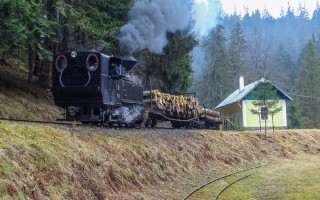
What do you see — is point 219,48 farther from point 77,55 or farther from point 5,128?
point 5,128

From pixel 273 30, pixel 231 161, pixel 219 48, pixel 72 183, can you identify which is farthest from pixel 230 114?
pixel 273 30

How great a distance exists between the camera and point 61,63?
610 inches

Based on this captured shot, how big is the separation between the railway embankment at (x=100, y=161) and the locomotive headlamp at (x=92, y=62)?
2.52 meters

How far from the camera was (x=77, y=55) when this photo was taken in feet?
49.7

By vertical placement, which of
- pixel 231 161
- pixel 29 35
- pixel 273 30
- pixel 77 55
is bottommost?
pixel 231 161

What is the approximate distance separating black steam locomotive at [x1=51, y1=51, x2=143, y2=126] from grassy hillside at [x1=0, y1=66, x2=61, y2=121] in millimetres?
2872

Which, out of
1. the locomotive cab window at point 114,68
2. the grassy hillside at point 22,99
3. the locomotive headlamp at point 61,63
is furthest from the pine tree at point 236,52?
the locomotive headlamp at point 61,63

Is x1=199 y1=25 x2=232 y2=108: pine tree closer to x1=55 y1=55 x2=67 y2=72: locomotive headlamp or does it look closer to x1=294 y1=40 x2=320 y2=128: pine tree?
x1=294 y1=40 x2=320 y2=128: pine tree

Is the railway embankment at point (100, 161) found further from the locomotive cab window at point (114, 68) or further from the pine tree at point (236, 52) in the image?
the pine tree at point (236, 52)

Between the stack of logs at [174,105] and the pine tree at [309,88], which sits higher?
the pine tree at [309,88]

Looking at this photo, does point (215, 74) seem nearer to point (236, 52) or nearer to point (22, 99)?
point (236, 52)

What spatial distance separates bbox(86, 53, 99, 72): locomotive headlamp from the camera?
14.8 metres

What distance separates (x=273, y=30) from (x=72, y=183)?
133 m

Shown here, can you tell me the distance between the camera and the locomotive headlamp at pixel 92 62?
14.8m
